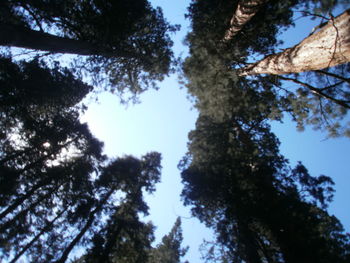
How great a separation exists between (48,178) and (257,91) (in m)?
14.0

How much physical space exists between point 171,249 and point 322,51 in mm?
32223

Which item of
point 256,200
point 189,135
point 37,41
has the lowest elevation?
point 37,41

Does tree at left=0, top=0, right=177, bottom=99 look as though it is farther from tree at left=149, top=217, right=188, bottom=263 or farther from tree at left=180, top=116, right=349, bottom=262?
tree at left=149, top=217, right=188, bottom=263

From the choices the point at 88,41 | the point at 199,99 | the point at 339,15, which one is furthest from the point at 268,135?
the point at 88,41

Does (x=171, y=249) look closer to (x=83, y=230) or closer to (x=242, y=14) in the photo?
(x=83, y=230)

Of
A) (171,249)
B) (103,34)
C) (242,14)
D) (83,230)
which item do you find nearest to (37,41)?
(103,34)

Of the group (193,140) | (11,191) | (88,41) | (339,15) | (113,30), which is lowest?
(11,191)

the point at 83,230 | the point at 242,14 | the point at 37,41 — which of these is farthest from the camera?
the point at 83,230

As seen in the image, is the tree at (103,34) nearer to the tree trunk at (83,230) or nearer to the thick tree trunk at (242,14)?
the thick tree trunk at (242,14)

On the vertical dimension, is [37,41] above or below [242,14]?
below

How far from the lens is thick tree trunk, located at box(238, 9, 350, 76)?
10.5ft

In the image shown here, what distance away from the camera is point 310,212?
1020cm

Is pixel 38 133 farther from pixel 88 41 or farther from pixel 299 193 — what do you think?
pixel 299 193

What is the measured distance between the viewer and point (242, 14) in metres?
6.24
